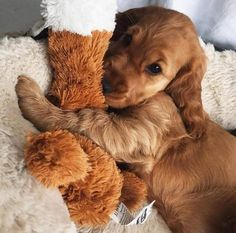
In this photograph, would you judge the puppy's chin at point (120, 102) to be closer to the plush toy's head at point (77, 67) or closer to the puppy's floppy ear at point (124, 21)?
the plush toy's head at point (77, 67)

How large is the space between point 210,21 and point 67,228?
1525 millimetres

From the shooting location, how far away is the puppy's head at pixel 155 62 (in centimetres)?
154

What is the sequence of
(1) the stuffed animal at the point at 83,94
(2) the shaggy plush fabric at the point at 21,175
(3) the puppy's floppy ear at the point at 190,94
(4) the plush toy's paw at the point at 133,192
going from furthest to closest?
(3) the puppy's floppy ear at the point at 190,94
(4) the plush toy's paw at the point at 133,192
(1) the stuffed animal at the point at 83,94
(2) the shaggy plush fabric at the point at 21,175

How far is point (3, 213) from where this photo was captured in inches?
42.7

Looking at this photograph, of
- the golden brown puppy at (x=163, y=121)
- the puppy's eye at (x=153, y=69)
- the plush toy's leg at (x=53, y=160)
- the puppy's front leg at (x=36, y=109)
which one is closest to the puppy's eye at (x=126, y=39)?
the golden brown puppy at (x=163, y=121)

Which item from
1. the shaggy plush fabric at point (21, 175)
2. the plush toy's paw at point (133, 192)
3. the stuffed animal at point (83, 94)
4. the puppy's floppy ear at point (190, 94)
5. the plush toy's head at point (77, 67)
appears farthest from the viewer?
the puppy's floppy ear at point (190, 94)

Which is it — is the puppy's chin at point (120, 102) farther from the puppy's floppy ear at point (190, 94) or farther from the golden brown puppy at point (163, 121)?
the puppy's floppy ear at point (190, 94)

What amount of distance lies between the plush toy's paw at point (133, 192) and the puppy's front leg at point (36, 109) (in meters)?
0.29

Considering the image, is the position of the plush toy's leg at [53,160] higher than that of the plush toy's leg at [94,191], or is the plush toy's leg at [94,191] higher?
the plush toy's leg at [53,160]

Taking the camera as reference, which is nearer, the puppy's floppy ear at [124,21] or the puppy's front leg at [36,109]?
the puppy's front leg at [36,109]

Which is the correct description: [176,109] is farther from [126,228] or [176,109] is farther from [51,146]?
[51,146]

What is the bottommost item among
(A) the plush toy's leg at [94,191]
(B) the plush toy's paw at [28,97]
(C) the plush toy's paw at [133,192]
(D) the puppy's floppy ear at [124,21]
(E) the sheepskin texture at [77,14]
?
(C) the plush toy's paw at [133,192]

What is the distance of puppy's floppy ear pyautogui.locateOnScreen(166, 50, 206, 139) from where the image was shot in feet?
5.44

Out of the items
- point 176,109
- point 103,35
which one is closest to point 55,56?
point 103,35
